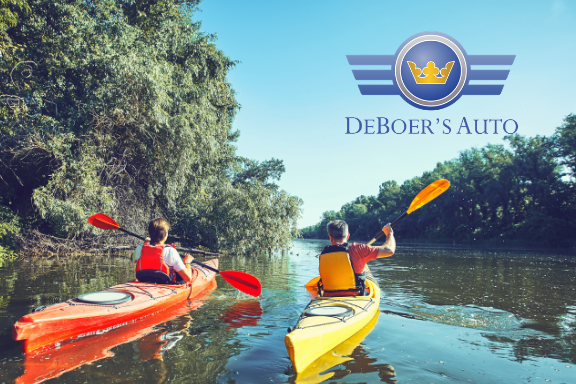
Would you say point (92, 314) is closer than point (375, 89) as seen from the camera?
Yes

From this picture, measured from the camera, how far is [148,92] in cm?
1063

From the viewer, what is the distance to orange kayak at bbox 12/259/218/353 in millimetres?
3584

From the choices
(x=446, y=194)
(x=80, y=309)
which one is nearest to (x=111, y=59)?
(x=80, y=309)

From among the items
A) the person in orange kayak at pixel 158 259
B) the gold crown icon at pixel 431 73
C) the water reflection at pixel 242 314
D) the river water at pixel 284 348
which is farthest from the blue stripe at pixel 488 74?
the person in orange kayak at pixel 158 259

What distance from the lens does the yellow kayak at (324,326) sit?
3.15 metres

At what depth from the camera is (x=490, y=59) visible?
411 inches

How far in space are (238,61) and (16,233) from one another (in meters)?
10.5

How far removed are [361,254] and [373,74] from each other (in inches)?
312

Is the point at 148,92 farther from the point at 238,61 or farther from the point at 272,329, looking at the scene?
the point at 272,329

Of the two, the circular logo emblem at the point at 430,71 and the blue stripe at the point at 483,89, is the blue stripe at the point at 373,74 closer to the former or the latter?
the circular logo emblem at the point at 430,71

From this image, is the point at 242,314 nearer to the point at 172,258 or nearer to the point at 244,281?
the point at 244,281

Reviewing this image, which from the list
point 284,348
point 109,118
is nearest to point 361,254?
point 284,348

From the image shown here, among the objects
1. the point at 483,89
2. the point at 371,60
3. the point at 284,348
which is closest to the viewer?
the point at 284,348

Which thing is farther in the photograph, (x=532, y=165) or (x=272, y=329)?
(x=532, y=165)
